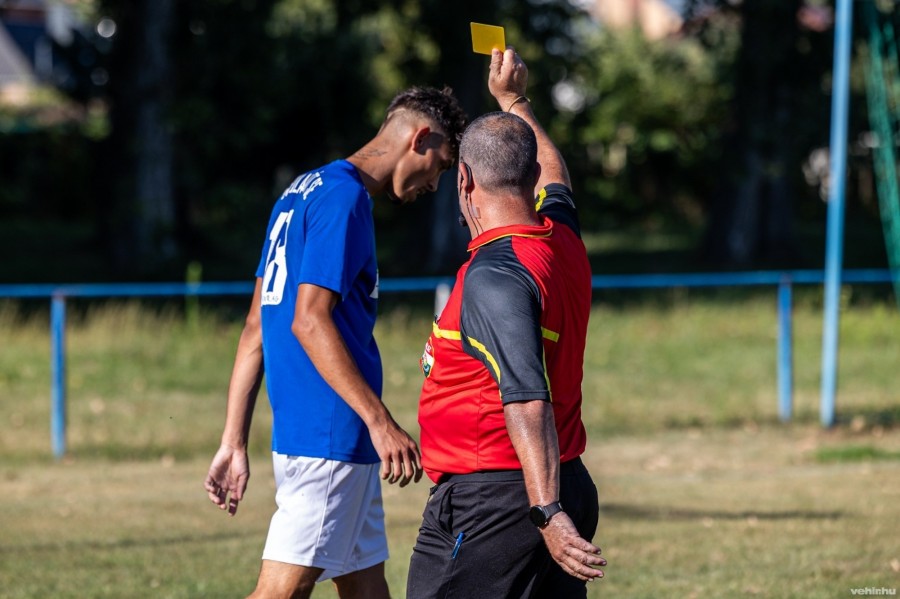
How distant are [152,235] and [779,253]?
1541 centimetres

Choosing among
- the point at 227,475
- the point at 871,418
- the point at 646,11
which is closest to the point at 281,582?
the point at 227,475

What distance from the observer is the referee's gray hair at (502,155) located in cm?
394

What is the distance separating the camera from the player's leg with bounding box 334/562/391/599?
4.93 m

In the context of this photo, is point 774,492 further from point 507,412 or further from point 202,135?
point 202,135

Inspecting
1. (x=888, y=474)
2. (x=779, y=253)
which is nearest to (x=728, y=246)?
(x=779, y=253)

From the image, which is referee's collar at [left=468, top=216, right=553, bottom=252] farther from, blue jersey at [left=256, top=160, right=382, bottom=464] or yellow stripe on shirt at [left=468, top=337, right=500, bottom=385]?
blue jersey at [left=256, top=160, right=382, bottom=464]

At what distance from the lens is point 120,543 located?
8.23 metres

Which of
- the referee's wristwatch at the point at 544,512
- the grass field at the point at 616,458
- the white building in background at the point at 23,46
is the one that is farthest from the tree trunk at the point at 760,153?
the white building in background at the point at 23,46

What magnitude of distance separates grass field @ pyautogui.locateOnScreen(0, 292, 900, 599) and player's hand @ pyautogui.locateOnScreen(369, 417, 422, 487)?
2835mm

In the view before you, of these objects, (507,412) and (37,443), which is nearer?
(507,412)

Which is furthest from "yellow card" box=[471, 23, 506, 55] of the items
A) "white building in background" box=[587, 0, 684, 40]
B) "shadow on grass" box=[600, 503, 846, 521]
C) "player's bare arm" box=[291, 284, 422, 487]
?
Answer: "white building in background" box=[587, 0, 684, 40]

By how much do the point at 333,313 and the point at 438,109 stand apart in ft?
2.88

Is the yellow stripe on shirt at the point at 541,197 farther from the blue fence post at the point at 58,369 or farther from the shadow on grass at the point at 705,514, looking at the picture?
the blue fence post at the point at 58,369

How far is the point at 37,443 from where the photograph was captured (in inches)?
458
